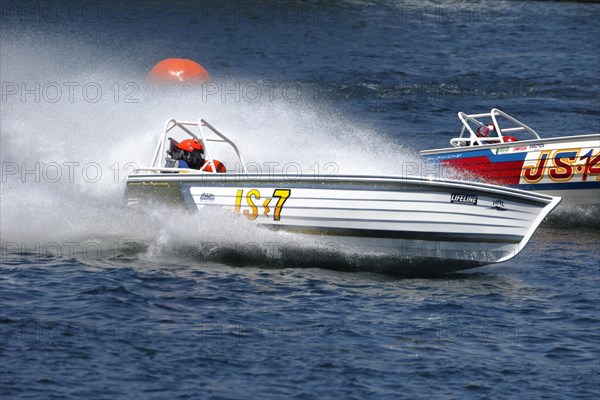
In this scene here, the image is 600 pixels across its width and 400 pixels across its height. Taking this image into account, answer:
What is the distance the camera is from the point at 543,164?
18.1 m

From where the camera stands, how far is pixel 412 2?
155 ft

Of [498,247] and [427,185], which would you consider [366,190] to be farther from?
[498,247]

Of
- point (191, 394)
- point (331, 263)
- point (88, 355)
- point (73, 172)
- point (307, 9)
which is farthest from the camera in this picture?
point (307, 9)

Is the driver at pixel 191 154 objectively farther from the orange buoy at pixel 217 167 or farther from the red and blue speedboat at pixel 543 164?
the red and blue speedboat at pixel 543 164

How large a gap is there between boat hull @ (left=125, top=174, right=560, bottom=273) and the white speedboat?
0.01 meters

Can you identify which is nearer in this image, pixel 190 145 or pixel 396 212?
pixel 396 212

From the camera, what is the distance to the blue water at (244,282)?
32.4ft

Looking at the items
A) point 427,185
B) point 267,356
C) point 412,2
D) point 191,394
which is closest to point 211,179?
point 427,185

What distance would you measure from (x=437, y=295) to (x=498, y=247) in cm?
117

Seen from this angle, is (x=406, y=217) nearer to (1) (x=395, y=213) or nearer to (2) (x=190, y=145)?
(1) (x=395, y=213)

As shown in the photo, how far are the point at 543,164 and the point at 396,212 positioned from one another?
6074 mm

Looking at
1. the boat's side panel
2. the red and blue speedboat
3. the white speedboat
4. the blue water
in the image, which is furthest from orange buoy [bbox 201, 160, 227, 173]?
the red and blue speedboat

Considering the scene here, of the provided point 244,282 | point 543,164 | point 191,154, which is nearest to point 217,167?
point 191,154

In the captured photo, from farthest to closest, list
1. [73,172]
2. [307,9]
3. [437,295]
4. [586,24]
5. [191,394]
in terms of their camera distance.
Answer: [307,9]
[586,24]
[73,172]
[437,295]
[191,394]
